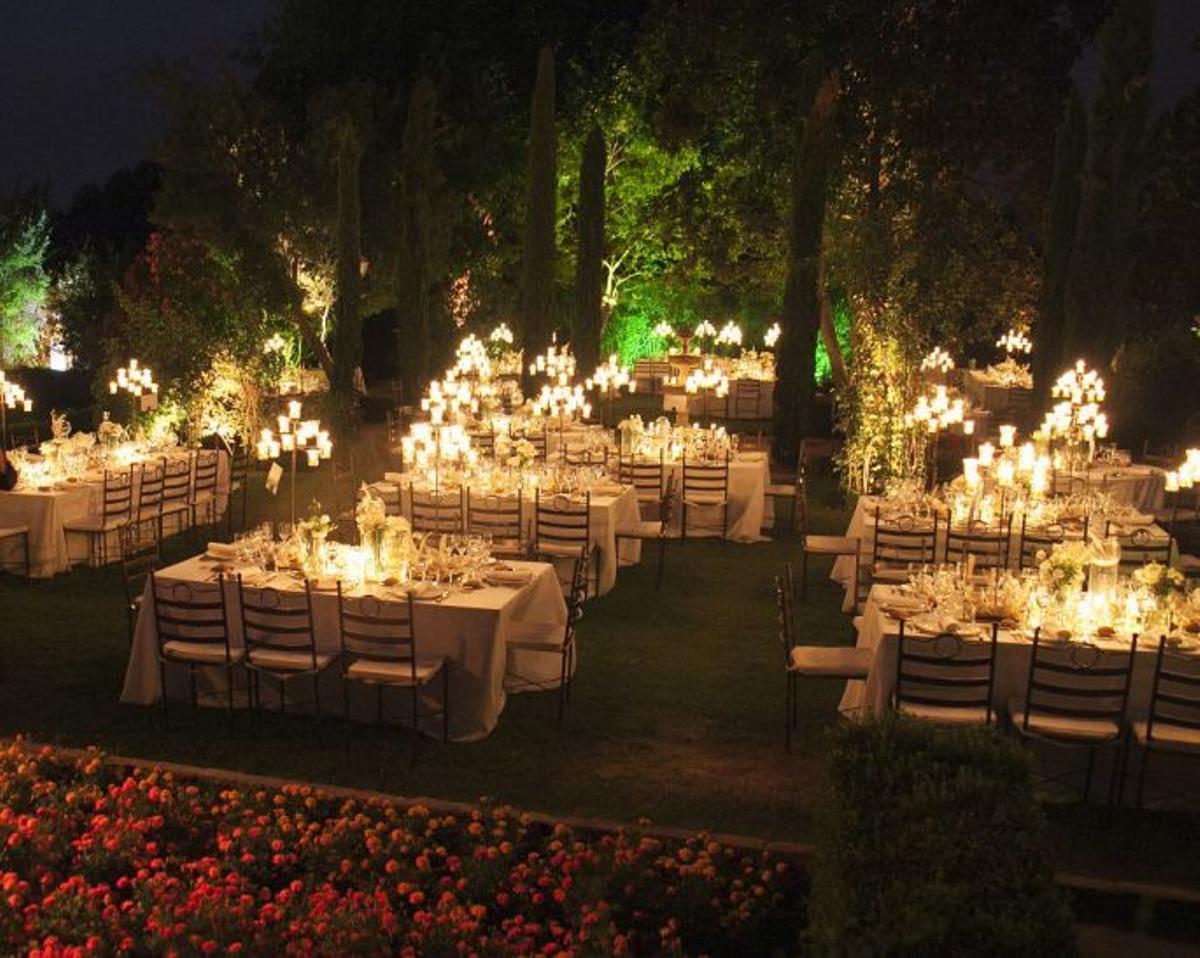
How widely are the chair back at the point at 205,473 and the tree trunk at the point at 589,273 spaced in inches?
465

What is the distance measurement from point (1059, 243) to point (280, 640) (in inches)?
793

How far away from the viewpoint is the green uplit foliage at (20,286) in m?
30.2

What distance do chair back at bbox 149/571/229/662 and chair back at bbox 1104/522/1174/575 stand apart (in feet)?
24.3

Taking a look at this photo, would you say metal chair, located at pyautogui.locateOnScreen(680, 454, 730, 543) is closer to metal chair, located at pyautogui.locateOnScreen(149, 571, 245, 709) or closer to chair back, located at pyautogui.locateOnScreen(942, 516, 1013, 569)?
chair back, located at pyautogui.locateOnScreen(942, 516, 1013, 569)

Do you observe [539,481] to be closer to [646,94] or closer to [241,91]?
[241,91]

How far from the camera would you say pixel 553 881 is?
5750 millimetres

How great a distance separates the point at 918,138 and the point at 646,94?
8546mm

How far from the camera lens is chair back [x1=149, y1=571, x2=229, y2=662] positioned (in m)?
8.69

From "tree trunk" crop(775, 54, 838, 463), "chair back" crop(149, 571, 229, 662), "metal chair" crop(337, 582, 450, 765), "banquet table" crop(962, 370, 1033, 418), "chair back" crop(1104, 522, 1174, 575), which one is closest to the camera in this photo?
"metal chair" crop(337, 582, 450, 765)

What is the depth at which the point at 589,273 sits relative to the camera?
1027 inches

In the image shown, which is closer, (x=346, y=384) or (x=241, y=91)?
(x=346, y=384)

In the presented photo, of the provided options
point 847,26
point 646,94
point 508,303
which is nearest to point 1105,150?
point 847,26

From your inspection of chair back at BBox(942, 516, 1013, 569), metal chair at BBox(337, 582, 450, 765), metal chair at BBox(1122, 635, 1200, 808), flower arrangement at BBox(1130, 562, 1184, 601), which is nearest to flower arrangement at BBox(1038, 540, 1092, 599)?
flower arrangement at BBox(1130, 562, 1184, 601)

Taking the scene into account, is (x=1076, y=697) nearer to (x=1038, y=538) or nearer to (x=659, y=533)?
(x=1038, y=538)
